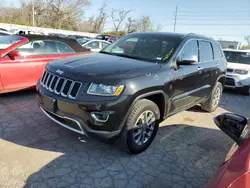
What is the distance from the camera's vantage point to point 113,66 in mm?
3053

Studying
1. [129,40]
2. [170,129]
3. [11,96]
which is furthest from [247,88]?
[11,96]

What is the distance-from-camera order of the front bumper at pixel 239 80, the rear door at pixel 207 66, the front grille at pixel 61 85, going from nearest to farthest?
the front grille at pixel 61 85, the rear door at pixel 207 66, the front bumper at pixel 239 80

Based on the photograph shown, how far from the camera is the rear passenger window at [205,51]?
4415mm

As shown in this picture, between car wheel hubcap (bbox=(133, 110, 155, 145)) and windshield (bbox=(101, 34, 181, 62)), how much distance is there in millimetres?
906

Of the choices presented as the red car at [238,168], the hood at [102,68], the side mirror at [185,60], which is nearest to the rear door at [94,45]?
the hood at [102,68]

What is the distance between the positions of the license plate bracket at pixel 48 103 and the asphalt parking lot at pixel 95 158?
2.02 ft

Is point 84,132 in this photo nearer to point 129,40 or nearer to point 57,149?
point 57,149

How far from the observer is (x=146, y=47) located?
3908mm

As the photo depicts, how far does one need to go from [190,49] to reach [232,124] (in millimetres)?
2298

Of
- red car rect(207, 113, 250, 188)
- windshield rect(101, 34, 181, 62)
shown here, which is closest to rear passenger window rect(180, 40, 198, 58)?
windshield rect(101, 34, 181, 62)

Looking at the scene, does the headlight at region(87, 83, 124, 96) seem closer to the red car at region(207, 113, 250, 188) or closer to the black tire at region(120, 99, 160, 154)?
the black tire at region(120, 99, 160, 154)

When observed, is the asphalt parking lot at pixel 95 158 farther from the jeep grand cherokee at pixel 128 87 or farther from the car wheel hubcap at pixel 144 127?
the jeep grand cherokee at pixel 128 87

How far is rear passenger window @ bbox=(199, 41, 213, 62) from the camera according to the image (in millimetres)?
4415

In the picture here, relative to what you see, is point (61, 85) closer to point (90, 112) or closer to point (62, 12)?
point (90, 112)
